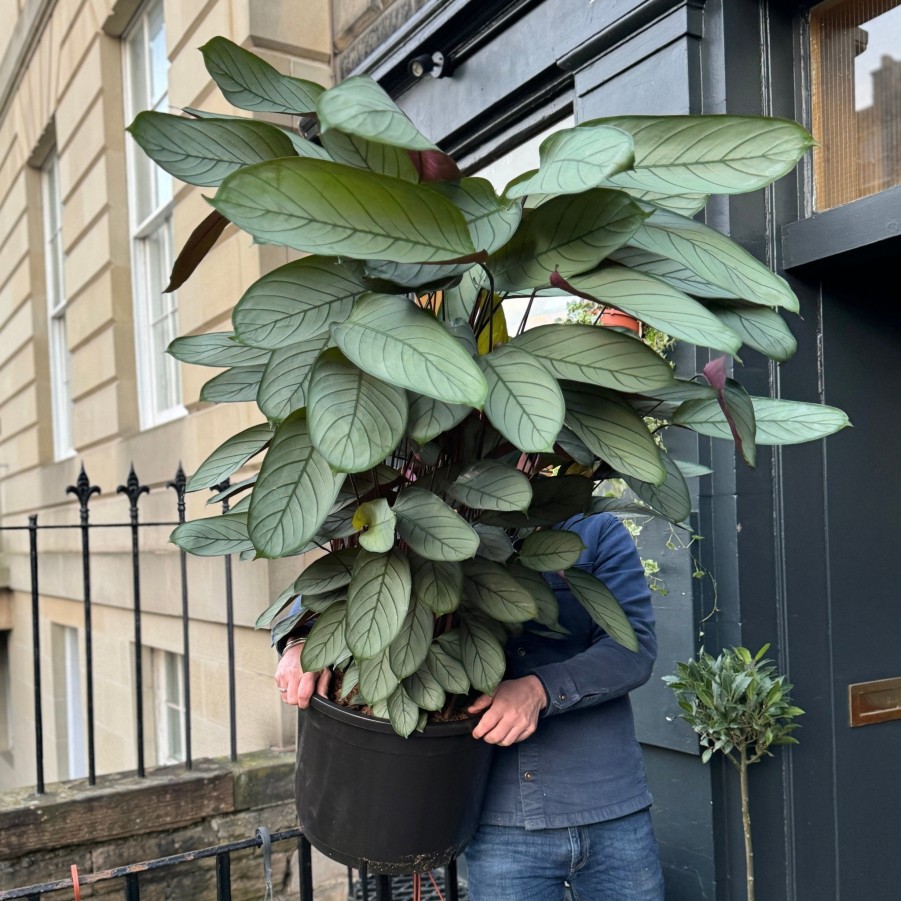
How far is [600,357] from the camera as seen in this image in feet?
4.34

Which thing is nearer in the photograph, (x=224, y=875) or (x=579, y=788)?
(x=579, y=788)

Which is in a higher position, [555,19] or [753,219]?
[555,19]

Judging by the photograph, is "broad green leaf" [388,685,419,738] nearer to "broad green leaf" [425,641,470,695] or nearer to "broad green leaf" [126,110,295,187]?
"broad green leaf" [425,641,470,695]

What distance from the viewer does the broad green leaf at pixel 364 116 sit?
0.99 m

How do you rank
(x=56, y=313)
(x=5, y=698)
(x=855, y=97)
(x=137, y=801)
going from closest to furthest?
(x=855, y=97) → (x=137, y=801) → (x=56, y=313) → (x=5, y=698)

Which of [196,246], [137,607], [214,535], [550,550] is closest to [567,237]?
[550,550]

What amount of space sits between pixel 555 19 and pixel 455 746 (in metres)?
2.91

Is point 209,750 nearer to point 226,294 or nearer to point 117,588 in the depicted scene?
point 117,588

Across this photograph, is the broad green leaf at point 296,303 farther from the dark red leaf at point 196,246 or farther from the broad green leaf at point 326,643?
the broad green leaf at point 326,643

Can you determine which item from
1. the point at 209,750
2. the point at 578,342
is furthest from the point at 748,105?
the point at 209,750

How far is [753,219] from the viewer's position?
282 centimetres

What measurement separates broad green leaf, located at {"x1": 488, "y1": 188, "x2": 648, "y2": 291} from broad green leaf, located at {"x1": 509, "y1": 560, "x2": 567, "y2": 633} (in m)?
0.57

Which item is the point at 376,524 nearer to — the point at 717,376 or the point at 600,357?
the point at 600,357

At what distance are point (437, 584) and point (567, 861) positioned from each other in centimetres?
90
